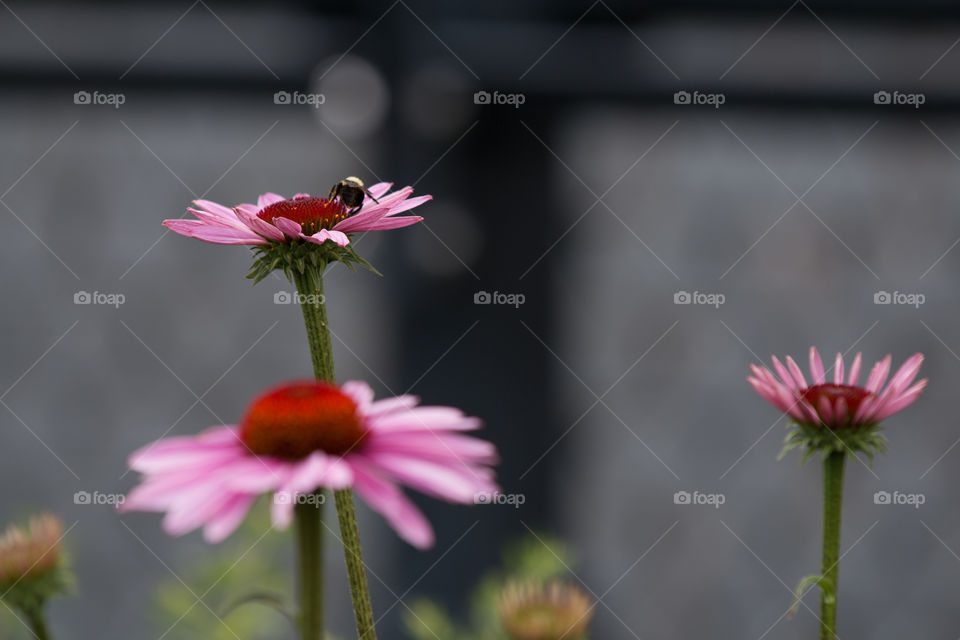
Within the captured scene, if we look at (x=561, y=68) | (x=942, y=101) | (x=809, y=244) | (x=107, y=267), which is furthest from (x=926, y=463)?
(x=107, y=267)

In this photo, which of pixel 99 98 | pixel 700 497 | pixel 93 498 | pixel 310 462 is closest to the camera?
pixel 310 462

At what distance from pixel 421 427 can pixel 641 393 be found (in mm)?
1228

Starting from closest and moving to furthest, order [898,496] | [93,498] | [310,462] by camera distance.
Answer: [310,462] → [898,496] → [93,498]

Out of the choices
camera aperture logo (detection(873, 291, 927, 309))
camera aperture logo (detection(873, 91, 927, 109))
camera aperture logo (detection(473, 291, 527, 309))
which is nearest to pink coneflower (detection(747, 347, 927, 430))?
camera aperture logo (detection(873, 291, 927, 309))

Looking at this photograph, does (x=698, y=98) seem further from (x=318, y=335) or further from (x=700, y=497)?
(x=318, y=335)

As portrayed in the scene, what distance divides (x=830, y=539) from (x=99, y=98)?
3.65ft

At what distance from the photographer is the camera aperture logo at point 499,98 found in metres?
1.18

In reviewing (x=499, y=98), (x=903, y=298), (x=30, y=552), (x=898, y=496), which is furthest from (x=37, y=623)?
(x=499, y=98)

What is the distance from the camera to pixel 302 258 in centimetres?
40

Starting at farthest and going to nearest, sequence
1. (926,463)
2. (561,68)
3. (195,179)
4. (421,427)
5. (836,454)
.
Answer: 1. (926,463)
2. (195,179)
3. (561,68)
4. (836,454)
5. (421,427)

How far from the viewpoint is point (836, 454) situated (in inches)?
15.6

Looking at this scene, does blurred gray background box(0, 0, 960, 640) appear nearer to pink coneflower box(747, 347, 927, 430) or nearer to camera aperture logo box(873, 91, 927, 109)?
camera aperture logo box(873, 91, 927, 109)

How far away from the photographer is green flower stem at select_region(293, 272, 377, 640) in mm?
317

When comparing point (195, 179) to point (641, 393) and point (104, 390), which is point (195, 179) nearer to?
point (104, 390)
